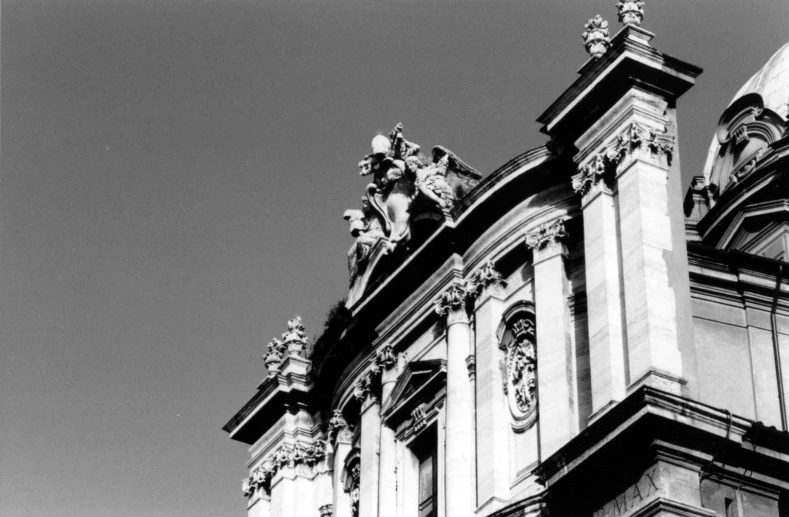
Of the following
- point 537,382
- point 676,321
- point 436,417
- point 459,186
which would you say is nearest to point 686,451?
point 676,321

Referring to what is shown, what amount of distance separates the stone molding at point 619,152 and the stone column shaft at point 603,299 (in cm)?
17

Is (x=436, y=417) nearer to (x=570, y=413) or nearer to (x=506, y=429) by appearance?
(x=506, y=429)

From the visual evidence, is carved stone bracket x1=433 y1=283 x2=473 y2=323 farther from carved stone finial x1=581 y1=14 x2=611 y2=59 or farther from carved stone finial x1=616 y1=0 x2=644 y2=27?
carved stone finial x1=616 y1=0 x2=644 y2=27

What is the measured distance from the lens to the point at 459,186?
37.5 metres

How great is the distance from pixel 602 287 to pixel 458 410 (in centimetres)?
510

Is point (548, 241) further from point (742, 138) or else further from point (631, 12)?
point (742, 138)

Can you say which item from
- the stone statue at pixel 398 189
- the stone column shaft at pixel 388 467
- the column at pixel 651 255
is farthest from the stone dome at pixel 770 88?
the column at pixel 651 255

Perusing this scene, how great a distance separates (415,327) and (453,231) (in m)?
2.42

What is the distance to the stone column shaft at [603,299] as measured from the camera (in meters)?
28.9

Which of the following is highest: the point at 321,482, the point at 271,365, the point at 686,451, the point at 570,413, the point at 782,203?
the point at 782,203

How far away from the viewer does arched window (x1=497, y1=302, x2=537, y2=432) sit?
1275 inches

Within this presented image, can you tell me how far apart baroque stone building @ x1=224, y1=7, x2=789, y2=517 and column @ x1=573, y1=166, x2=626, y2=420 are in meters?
0.04

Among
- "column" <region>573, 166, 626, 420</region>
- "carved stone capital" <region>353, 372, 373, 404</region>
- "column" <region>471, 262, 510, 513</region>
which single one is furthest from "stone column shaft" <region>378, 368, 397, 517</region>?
"column" <region>573, 166, 626, 420</region>

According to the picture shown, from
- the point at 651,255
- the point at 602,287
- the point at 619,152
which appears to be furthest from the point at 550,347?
the point at 619,152
